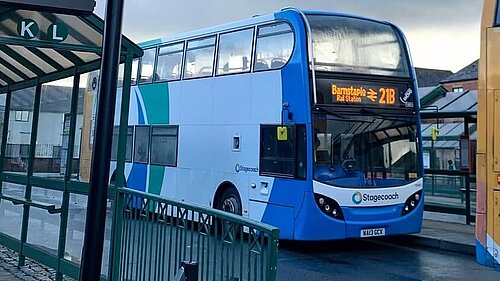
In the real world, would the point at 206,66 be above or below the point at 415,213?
above

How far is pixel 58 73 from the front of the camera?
25.9 ft

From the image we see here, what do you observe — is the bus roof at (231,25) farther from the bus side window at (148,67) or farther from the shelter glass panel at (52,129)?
the shelter glass panel at (52,129)

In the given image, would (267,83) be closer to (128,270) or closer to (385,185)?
(385,185)

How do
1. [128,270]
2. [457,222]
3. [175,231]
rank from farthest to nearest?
[457,222] < [128,270] < [175,231]

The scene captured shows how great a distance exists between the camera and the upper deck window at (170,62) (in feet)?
45.5

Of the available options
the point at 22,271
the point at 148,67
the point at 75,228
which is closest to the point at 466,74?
the point at 148,67

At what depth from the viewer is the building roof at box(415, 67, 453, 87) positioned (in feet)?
232

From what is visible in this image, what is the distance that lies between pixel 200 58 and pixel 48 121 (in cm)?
526

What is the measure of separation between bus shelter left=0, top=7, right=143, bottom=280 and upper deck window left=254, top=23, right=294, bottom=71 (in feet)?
13.4

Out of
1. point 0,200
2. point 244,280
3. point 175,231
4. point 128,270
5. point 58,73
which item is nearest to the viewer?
point 244,280

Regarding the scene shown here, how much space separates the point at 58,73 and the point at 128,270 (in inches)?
129

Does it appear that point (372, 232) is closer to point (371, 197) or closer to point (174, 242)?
point (371, 197)

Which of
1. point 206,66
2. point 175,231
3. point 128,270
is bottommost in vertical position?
point 128,270

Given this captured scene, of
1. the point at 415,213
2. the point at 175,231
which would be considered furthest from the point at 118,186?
the point at 415,213
